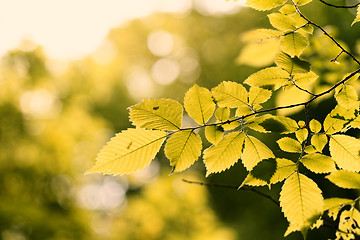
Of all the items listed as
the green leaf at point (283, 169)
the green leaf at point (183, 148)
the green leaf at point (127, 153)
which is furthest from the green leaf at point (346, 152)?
the green leaf at point (127, 153)

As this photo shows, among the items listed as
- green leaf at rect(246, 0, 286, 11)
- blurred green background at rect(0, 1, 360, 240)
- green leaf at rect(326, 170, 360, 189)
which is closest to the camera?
green leaf at rect(246, 0, 286, 11)

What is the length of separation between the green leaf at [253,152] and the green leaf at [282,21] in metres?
0.27

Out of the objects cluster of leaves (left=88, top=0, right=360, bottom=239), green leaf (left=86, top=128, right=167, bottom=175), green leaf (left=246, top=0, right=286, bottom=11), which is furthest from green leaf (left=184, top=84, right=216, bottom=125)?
green leaf (left=246, top=0, right=286, bottom=11)

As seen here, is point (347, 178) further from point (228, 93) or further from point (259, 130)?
point (228, 93)

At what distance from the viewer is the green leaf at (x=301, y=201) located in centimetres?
61

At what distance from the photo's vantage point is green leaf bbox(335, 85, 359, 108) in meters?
0.63

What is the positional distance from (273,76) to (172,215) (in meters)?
4.73

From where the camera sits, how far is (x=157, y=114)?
0.64 meters

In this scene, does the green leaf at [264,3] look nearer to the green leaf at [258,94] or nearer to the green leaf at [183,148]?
the green leaf at [258,94]

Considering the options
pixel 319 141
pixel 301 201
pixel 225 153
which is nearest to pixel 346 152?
pixel 319 141

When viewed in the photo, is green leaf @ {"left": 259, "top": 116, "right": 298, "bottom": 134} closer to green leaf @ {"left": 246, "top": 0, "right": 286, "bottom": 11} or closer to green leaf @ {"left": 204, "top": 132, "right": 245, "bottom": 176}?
green leaf @ {"left": 204, "top": 132, "right": 245, "bottom": 176}

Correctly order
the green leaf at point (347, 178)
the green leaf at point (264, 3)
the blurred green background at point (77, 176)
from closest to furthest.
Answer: the green leaf at point (264, 3) < the green leaf at point (347, 178) < the blurred green background at point (77, 176)

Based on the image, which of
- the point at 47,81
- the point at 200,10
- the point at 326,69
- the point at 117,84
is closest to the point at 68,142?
the point at 47,81

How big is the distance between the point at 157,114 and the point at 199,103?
10 cm
